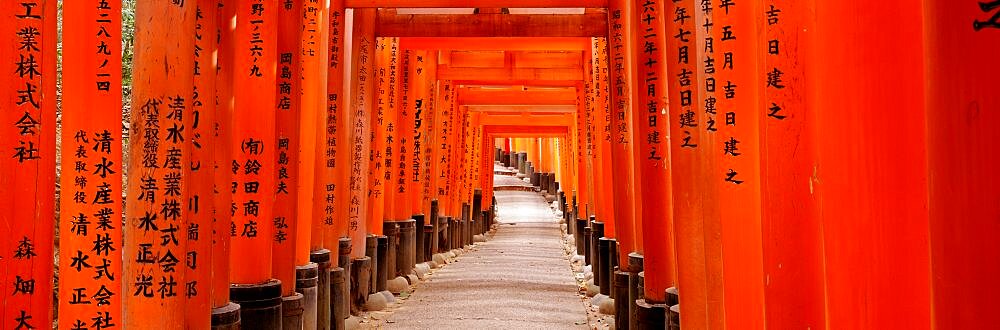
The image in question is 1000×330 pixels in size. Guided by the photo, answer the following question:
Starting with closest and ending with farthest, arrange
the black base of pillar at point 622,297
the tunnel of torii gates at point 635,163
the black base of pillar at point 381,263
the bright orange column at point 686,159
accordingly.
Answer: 1. the tunnel of torii gates at point 635,163
2. the bright orange column at point 686,159
3. the black base of pillar at point 622,297
4. the black base of pillar at point 381,263

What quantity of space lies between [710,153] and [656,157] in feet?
5.97

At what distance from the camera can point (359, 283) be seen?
8742mm

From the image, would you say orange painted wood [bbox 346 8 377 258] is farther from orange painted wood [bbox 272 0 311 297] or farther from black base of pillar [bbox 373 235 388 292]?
orange painted wood [bbox 272 0 311 297]

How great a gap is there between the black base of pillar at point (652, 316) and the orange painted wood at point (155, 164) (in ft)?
8.68

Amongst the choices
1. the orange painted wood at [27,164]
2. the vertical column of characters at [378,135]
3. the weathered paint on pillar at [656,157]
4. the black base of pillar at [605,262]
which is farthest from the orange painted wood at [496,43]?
the orange painted wood at [27,164]

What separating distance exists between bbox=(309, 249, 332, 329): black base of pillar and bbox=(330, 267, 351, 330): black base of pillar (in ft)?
0.83

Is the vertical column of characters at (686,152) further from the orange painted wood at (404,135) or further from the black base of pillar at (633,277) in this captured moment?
the orange painted wood at (404,135)

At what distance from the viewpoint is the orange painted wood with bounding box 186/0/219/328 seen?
394 centimetres

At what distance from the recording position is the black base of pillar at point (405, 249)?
11375 mm

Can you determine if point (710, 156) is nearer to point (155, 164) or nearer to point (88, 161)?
point (155, 164)

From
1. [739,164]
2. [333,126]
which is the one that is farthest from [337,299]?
[739,164]

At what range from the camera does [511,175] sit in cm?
4156

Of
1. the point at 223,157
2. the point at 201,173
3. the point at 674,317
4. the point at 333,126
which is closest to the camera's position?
the point at 201,173

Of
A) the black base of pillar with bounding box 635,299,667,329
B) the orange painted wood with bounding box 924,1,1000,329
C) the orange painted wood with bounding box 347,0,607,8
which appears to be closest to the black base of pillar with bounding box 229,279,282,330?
the black base of pillar with bounding box 635,299,667,329
